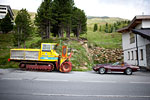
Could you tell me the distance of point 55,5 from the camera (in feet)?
95.0

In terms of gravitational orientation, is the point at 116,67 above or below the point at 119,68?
above

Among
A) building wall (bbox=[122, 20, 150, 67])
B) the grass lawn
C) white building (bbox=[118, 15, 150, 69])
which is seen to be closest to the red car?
white building (bbox=[118, 15, 150, 69])

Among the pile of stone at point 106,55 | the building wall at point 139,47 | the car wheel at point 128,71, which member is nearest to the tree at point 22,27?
the pile of stone at point 106,55

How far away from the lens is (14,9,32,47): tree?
1236 inches

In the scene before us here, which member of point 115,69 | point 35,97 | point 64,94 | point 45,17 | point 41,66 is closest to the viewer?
point 35,97

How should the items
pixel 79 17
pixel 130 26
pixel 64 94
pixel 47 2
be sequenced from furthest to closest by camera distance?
pixel 79 17 → pixel 47 2 → pixel 130 26 → pixel 64 94

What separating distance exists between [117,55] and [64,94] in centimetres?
2810

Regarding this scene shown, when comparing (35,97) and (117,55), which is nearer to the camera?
(35,97)

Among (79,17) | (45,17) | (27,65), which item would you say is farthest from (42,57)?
(79,17)

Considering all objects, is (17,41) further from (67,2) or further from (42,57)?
→ (42,57)

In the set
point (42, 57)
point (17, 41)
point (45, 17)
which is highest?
point (45, 17)

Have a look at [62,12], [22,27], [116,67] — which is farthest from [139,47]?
[22,27]

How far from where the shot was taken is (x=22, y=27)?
3222 cm

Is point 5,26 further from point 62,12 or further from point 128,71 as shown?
point 128,71
